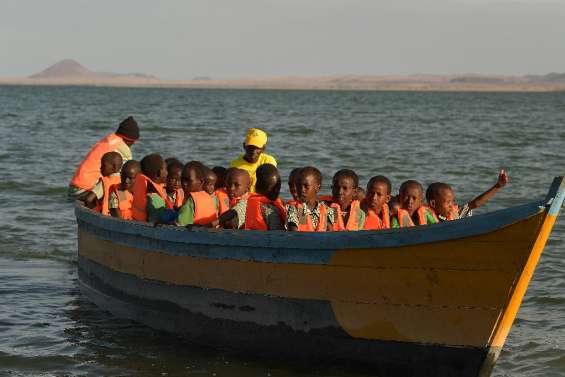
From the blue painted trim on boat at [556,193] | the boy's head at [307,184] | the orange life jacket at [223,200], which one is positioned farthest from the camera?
the orange life jacket at [223,200]

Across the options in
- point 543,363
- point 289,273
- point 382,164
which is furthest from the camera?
point 382,164

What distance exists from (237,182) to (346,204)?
90 centimetres

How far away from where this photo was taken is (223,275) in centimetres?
789

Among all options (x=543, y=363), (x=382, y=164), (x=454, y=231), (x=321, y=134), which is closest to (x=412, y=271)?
(x=454, y=231)

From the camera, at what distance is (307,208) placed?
25.0ft

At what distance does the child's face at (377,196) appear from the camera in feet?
26.2

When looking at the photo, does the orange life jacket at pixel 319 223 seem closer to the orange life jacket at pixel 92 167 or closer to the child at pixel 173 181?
the child at pixel 173 181

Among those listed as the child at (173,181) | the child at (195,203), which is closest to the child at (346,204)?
the child at (195,203)

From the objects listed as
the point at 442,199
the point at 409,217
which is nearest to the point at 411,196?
the point at 409,217

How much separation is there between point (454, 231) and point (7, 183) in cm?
1616

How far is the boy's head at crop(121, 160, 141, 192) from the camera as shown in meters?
9.70

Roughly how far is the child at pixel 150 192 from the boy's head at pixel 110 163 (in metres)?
0.81

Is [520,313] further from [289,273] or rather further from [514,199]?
[514,199]

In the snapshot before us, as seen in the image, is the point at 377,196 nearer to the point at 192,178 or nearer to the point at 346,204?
the point at 346,204
